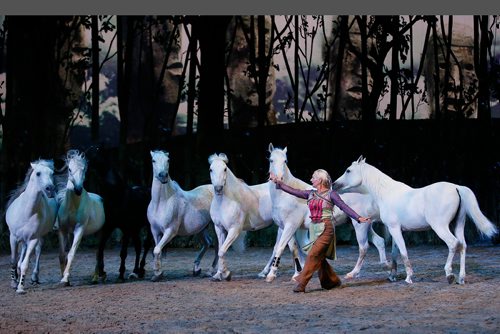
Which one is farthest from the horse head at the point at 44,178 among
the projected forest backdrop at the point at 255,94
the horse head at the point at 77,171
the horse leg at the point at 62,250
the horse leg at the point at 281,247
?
Result: the projected forest backdrop at the point at 255,94

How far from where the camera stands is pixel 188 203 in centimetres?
996

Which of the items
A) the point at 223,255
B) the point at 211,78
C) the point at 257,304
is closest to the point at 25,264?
the point at 223,255

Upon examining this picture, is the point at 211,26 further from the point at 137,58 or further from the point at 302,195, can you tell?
the point at 302,195

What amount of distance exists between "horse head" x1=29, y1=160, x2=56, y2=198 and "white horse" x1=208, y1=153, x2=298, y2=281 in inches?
63.9

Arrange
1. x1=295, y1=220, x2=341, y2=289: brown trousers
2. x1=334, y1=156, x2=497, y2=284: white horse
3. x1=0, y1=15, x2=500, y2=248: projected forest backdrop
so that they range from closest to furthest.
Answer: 1. x1=295, y1=220, x2=341, y2=289: brown trousers
2. x1=334, y1=156, x2=497, y2=284: white horse
3. x1=0, y1=15, x2=500, y2=248: projected forest backdrop

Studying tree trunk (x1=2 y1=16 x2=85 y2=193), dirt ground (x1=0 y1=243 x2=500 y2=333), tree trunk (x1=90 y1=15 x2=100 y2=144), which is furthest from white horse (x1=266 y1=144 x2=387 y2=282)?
tree trunk (x1=2 y1=16 x2=85 y2=193)

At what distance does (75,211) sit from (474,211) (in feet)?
13.2

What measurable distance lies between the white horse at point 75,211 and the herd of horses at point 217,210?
1 cm

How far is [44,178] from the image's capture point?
28.6 feet

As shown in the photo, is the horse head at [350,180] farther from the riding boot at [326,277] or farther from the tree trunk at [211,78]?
the tree trunk at [211,78]

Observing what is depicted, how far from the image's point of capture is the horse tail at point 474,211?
27.6ft

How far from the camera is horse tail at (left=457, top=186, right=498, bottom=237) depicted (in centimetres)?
841

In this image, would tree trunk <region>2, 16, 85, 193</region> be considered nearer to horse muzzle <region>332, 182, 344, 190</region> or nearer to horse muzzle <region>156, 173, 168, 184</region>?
horse muzzle <region>156, 173, 168, 184</region>

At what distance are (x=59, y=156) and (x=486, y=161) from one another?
6608 millimetres
